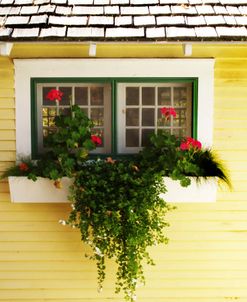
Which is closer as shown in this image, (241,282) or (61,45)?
(61,45)

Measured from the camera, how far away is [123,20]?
16.2ft

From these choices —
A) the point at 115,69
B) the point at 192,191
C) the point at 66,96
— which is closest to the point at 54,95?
the point at 66,96

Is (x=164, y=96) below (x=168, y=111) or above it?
above

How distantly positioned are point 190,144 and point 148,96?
0.85 metres

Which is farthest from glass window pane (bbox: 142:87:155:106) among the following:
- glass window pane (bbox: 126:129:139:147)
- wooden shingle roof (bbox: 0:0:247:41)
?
wooden shingle roof (bbox: 0:0:247:41)

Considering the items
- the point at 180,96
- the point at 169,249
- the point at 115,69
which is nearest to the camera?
the point at 115,69

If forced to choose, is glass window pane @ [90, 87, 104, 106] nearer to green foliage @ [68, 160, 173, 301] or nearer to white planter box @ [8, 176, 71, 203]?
green foliage @ [68, 160, 173, 301]

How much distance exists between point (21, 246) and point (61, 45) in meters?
2.30

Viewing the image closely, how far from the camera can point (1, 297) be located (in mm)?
5793

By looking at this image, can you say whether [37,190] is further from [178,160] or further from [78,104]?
[178,160]

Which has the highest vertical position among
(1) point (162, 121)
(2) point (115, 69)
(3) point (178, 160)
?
(2) point (115, 69)

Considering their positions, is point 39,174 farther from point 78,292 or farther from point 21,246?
point 78,292

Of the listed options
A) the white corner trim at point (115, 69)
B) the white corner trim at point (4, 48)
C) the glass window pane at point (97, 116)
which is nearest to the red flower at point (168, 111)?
the white corner trim at point (115, 69)

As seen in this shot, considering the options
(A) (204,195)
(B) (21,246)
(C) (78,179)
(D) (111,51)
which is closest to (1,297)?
(B) (21,246)
